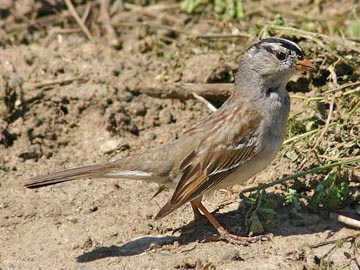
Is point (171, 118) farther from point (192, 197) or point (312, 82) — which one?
point (192, 197)

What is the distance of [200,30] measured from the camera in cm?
954

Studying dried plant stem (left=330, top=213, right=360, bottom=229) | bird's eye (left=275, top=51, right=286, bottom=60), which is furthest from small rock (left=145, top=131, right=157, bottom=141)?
dried plant stem (left=330, top=213, right=360, bottom=229)

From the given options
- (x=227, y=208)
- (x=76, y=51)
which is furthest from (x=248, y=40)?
(x=227, y=208)

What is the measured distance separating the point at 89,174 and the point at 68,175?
0.53ft

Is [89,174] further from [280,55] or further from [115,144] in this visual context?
[280,55]

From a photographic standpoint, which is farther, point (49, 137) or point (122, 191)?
point (49, 137)

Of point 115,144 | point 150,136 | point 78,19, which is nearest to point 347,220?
point 150,136

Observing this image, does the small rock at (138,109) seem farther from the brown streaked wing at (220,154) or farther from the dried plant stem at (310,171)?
the dried plant stem at (310,171)

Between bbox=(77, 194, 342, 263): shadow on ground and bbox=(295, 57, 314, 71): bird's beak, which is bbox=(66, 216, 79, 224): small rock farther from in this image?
bbox=(295, 57, 314, 71): bird's beak

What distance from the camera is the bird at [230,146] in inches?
254

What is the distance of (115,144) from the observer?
7898mm

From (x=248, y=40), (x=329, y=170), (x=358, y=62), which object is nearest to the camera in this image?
(x=329, y=170)

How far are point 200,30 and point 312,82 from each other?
198cm

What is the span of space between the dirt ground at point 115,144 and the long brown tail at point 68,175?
50 centimetres
